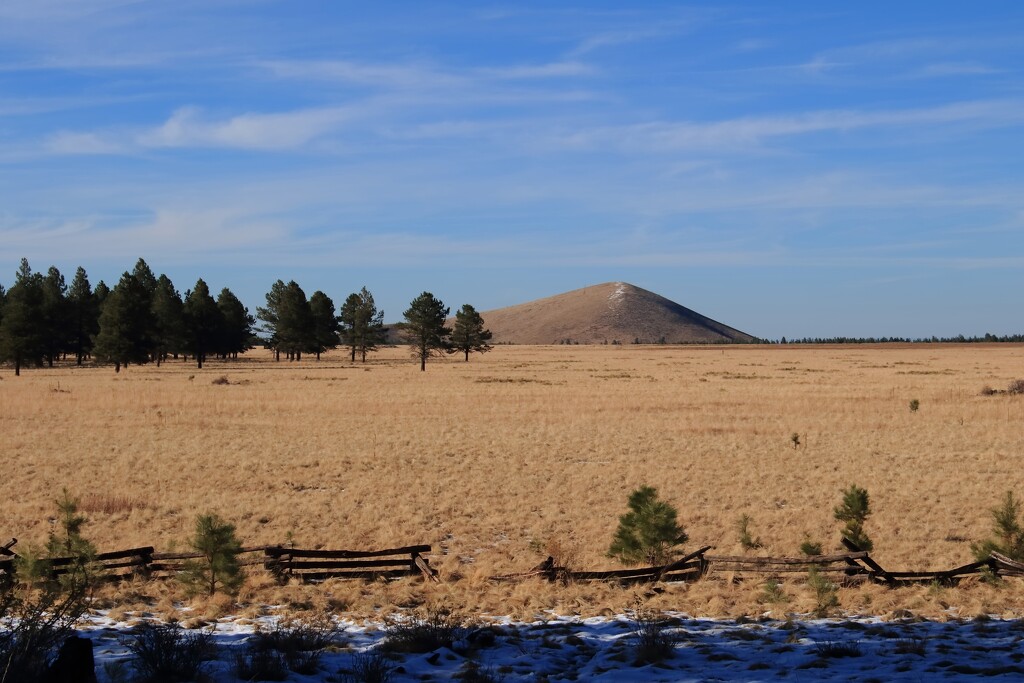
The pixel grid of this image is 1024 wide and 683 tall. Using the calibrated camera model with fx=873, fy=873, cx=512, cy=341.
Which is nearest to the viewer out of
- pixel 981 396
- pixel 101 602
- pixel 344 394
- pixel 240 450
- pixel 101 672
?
pixel 101 672

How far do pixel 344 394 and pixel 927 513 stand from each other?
34.9 m

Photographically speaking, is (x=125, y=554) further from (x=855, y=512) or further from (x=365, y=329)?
(x=365, y=329)

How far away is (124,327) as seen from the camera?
7688 cm

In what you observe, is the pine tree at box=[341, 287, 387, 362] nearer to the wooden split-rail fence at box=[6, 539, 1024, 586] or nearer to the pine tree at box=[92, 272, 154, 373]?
the pine tree at box=[92, 272, 154, 373]

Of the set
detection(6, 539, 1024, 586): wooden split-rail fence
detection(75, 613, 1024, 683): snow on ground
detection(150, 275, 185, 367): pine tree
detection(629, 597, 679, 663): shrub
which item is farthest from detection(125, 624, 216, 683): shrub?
detection(150, 275, 185, 367): pine tree

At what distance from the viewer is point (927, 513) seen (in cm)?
1753

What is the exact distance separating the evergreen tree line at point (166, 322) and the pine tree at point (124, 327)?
0.09m

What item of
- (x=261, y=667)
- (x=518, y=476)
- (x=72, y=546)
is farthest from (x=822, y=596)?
(x=518, y=476)

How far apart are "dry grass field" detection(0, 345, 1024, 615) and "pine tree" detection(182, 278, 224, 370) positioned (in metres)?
47.7

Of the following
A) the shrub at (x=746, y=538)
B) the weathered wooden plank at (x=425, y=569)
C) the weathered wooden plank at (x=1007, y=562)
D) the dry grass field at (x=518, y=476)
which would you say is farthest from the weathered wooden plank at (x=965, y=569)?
the weathered wooden plank at (x=425, y=569)

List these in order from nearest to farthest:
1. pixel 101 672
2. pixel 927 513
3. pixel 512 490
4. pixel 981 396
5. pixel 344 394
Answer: pixel 101 672, pixel 927 513, pixel 512 490, pixel 981 396, pixel 344 394

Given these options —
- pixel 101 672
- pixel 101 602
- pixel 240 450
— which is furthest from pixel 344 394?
pixel 101 672

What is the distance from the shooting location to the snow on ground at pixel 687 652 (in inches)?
326

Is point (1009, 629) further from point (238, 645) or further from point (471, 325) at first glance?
point (471, 325)
